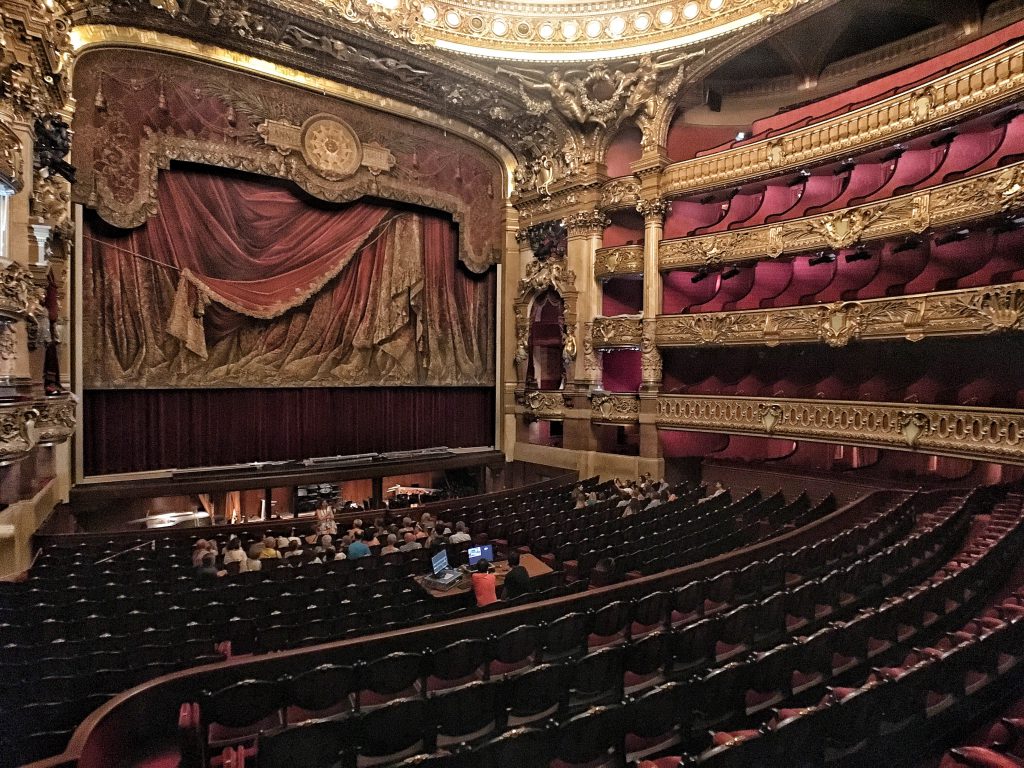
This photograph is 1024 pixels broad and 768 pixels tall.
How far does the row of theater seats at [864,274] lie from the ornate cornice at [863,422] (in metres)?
1.85

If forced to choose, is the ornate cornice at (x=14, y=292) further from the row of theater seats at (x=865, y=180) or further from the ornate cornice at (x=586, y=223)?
the row of theater seats at (x=865, y=180)

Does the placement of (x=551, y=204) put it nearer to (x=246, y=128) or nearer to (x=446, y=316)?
(x=446, y=316)

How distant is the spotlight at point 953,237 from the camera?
32.0ft

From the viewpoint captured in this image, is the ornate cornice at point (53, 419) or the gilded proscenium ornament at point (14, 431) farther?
the ornate cornice at point (53, 419)

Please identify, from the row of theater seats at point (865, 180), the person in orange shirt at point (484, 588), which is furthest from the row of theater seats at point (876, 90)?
the person in orange shirt at point (484, 588)

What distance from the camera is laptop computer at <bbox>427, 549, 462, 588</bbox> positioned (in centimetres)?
562

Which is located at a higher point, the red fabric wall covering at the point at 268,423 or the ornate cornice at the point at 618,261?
the ornate cornice at the point at 618,261

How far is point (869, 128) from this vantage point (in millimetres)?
10070

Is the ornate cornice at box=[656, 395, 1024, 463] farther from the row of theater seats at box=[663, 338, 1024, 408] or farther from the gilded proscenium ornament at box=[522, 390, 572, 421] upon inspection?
the gilded proscenium ornament at box=[522, 390, 572, 421]

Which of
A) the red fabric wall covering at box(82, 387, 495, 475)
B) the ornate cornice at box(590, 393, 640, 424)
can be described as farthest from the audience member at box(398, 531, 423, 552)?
the ornate cornice at box(590, 393, 640, 424)

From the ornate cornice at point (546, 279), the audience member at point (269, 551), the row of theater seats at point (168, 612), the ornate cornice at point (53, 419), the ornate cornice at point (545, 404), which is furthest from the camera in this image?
the ornate cornice at point (545, 404)

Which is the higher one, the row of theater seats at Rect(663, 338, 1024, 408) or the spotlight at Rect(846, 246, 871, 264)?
the spotlight at Rect(846, 246, 871, 264)

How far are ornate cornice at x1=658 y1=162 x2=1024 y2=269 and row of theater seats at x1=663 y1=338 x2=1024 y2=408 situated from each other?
193 centimetres

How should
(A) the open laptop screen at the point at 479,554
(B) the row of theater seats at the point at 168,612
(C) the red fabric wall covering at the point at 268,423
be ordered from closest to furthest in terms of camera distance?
(B) the row of theater seats at the point at 168,612 → (A) the open laptop screen at the point at 479,554 → (C) the red fabric wall covering at the point at 268,423
